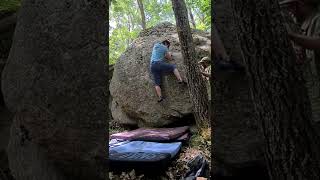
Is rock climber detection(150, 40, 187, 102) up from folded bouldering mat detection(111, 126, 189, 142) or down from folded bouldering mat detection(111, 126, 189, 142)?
up

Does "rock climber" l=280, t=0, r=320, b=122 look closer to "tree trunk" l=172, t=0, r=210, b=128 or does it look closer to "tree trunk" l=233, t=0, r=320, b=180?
"tree trunk" l=233, t=0, r=320, b=180

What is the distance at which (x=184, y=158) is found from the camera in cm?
786

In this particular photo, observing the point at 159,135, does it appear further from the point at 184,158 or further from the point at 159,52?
the point at 159,52

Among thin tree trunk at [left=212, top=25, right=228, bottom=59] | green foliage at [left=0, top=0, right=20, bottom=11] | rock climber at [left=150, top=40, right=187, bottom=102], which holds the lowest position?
thin tree trunk at [left=212, top=25, right=228, bottom=59]

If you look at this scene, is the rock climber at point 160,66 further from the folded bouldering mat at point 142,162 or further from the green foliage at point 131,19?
the green foliage at point 131,19

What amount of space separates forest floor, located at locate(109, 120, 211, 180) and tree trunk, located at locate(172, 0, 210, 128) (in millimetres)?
319

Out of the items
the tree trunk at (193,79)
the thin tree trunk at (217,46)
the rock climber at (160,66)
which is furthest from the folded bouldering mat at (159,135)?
the thin tree trunk at (217,46)

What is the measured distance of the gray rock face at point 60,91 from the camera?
193 inches

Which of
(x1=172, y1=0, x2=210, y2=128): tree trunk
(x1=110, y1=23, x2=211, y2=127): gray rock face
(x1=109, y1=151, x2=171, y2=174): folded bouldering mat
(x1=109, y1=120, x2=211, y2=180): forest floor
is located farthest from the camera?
(x1=110, y1=23, x2=211, y2=127): gray rock face

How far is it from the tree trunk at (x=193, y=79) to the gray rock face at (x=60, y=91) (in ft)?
13.7

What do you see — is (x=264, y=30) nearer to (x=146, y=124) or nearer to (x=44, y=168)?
(x=44, y=168)

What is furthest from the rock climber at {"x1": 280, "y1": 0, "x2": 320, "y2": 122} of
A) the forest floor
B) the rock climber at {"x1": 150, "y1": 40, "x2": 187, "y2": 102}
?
the rock climber at {"x1": 150, "y1": 40, "x2": 187, "y2": 102}

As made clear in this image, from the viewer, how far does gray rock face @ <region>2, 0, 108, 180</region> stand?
4.89 m

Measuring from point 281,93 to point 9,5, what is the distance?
4.59 metres
